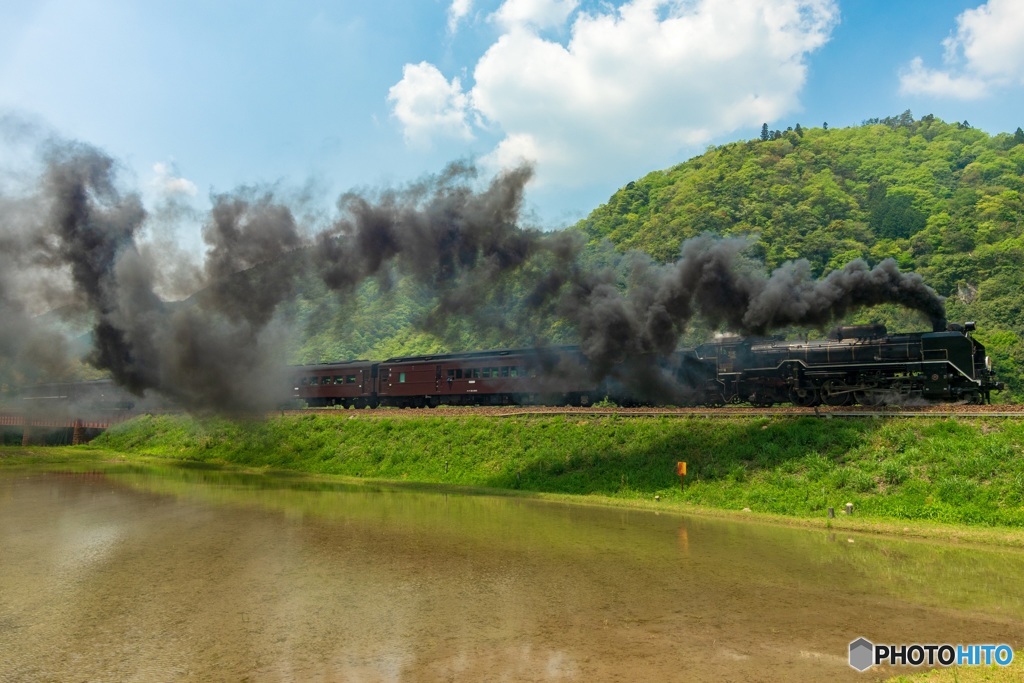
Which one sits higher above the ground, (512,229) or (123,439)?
(512,229)

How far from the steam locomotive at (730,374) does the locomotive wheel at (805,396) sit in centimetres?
4

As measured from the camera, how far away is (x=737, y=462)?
2294 cm

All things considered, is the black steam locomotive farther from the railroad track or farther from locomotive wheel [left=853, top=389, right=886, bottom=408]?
the railroad track

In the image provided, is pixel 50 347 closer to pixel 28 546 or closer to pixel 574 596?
pixel 28 546

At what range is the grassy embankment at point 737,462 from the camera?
18312mm

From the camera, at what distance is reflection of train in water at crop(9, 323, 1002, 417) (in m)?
24.3

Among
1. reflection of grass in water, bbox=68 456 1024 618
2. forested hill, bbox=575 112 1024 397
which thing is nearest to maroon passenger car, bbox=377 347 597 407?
reflection of grass in water, bbox=68 456 1024 618

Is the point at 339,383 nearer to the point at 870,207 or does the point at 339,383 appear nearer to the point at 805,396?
the point at 805,396

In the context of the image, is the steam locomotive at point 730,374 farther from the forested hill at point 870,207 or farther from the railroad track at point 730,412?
the forested hill at point 870,207

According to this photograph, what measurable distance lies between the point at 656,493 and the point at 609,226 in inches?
3153

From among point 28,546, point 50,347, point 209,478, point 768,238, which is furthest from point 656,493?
point 768,238

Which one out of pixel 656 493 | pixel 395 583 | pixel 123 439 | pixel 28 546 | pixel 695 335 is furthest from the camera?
pixel 123 439

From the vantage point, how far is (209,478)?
1303 inches

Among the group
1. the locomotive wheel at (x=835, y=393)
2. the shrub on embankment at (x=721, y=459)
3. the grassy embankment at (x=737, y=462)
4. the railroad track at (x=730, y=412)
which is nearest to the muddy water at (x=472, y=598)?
the grassy embankment at (x=737, y=462)
